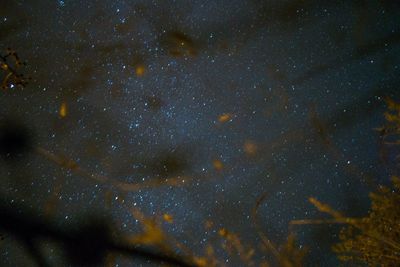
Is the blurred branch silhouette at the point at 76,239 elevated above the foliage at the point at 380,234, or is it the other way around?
the blurred branch silhouette at the point at 76,239

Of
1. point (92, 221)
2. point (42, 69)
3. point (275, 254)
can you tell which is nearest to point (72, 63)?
point (42, 69)

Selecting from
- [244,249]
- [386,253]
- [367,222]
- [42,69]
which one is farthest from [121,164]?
[386,253]

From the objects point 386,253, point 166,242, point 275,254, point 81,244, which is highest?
point 81,244

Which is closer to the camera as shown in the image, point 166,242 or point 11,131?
point 11,131

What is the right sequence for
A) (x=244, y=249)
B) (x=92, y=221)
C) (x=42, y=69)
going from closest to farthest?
(x=42, y=69), (x=92, y=221), (x=244, y=249)

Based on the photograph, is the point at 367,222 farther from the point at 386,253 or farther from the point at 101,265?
the point at 101,265

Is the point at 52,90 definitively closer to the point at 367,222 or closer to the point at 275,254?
the point at 275,254

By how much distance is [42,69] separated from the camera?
2.65 meters

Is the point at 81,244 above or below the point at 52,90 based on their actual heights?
below

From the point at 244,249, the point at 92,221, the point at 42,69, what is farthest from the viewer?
the point at 244,249

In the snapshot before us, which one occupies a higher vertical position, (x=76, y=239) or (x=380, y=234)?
(x=76, y=239)

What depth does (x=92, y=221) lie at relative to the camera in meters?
2.85

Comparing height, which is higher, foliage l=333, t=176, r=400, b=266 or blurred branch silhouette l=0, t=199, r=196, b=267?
blurred branch silhouette l=0, t=199, r=196, b=267

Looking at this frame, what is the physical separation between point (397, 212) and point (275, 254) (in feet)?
3.30
